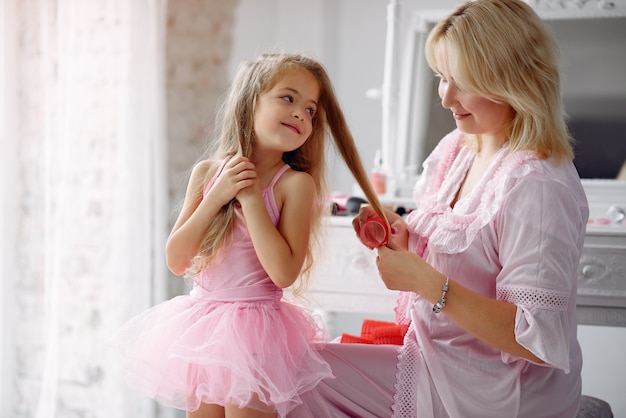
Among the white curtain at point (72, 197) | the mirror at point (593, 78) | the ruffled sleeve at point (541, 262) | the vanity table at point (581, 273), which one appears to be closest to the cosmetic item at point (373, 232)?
the ruffled sleeve at point (541, 262)

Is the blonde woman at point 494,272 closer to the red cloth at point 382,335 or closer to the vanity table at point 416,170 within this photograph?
the red cloth at point 382,335

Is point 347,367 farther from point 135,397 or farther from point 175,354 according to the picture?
point 135,397

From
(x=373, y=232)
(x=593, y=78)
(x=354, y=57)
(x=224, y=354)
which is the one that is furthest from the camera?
(x=354, y=57)

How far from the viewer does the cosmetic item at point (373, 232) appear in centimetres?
146

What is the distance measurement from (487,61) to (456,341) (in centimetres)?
53

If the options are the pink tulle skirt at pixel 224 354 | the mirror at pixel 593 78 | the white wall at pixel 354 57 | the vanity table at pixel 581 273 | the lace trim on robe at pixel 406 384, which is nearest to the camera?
the pink tulle skirt at pixel 224 354

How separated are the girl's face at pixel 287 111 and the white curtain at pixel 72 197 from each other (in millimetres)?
1352

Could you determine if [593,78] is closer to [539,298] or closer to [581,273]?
[581,273]

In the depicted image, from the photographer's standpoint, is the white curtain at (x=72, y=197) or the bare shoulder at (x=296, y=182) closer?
the bare shoulder at (x=296, y=182)

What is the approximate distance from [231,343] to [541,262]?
0.56 meters

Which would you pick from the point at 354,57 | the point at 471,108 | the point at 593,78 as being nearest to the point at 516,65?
the point at 471,108

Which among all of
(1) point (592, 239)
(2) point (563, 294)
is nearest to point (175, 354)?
(2) point (563, 294)

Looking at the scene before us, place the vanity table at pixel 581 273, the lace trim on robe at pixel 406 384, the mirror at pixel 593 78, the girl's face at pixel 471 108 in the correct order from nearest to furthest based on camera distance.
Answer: the lace trim on robe at pixel 406 384 < the girl's face at pixel 471 108 < the vanity table at pixel 581 273 < the mirror at pixel 593 78

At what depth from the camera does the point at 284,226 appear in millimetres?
1393
